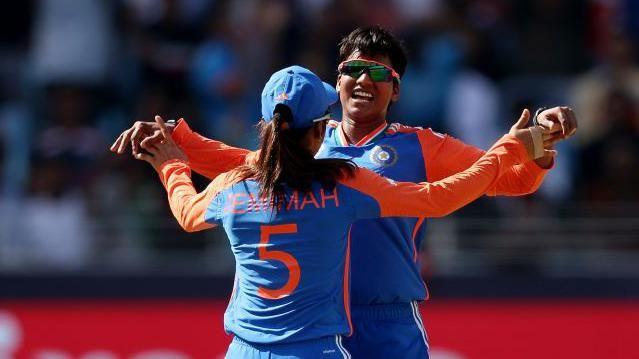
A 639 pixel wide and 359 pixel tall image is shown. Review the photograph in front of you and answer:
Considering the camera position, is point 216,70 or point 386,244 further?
point 216,70

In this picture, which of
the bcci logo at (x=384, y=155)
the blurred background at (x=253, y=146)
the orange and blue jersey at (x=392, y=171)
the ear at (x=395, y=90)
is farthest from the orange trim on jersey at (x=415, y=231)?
the blurred background at (x=253, y=146)

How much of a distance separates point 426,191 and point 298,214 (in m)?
0.47

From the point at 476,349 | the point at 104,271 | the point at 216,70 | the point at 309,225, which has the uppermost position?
the point at 216,70

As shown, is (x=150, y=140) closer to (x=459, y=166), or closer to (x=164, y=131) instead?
(x=164, y=131)

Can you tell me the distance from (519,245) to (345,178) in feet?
18.2

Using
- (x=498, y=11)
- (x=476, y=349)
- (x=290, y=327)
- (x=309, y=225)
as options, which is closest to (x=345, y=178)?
(x=309, y=225)

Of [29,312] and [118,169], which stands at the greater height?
[118,169]

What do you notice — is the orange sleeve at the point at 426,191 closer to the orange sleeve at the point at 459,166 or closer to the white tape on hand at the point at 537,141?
the white tape on hand at the point at 537,141

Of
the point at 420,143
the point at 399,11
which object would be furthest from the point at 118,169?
the point at 420,143

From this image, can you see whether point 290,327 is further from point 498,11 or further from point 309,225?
point 498,11

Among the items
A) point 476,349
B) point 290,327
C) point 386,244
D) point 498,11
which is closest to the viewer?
point 290,327

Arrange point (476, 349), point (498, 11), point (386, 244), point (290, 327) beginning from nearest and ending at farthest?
point (290, 327) → point (386, 244) → point (476, 349) → point (498, 11)

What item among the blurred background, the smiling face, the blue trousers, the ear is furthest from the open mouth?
the blurred background

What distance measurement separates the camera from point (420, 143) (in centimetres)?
509
